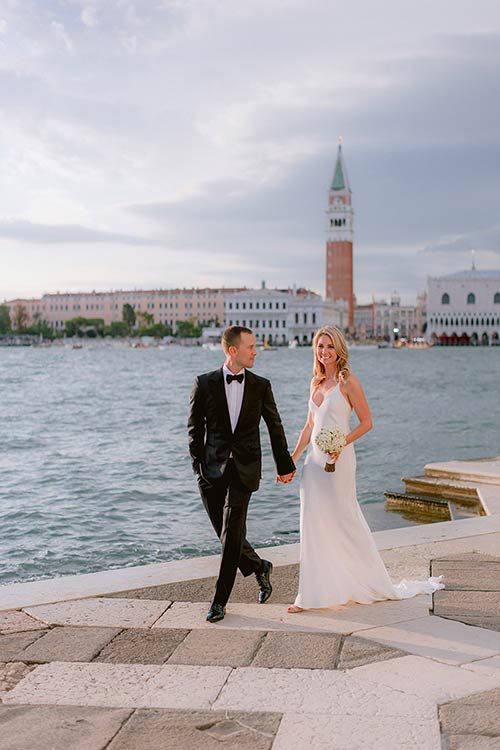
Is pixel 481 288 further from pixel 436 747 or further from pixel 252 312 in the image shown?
A: pixel 436 747

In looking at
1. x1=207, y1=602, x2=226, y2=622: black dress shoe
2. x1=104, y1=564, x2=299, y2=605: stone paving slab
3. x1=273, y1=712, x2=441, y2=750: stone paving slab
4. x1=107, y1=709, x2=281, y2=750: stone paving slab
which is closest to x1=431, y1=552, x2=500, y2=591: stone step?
x1=104, y1=564, x2=299, y2=605: stone paving slab

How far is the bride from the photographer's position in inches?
146

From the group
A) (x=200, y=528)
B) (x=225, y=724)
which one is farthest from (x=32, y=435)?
(x=225, y=724)

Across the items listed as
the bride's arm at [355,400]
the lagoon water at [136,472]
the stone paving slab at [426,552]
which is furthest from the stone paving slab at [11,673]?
the lagoon water at [136,472]

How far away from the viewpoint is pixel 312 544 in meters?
3.72

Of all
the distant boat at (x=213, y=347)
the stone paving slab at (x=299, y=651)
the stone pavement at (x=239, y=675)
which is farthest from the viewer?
the distant boat at (x=213, y=347)

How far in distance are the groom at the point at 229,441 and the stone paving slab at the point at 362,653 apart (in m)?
0.57

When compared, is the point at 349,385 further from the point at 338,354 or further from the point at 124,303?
the point at 124,303

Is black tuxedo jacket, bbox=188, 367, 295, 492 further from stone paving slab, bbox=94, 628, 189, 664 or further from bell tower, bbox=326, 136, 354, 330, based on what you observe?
bell tower, bbox=326, 136, 354, 330

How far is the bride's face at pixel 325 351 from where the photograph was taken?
3.75 metres

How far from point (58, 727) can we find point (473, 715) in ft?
3.72

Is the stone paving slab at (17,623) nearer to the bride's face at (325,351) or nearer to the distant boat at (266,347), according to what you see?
the bride's face at (325,351)

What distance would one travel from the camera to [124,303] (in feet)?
439

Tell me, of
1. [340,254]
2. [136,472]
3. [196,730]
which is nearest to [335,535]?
[196,730]
